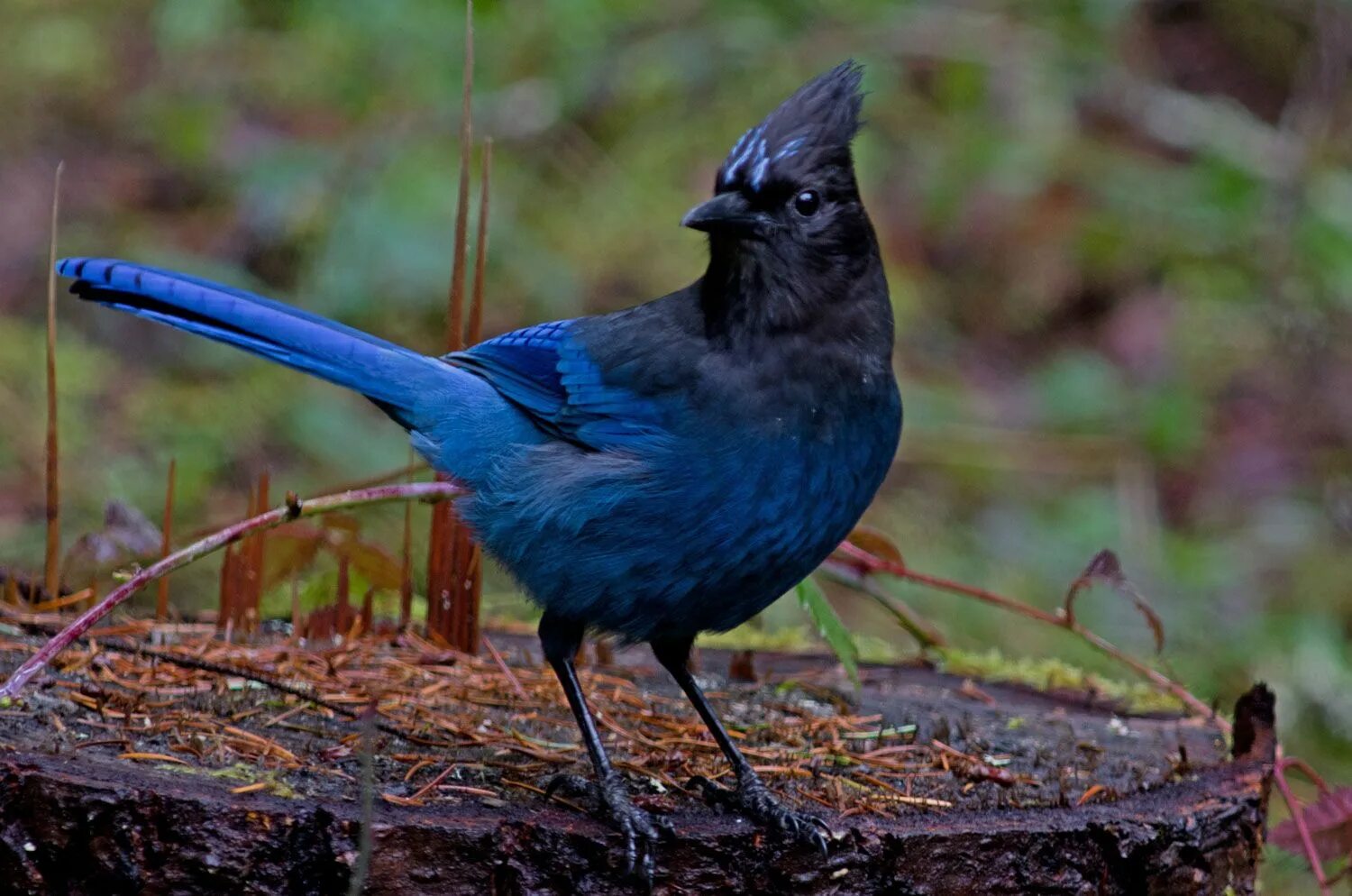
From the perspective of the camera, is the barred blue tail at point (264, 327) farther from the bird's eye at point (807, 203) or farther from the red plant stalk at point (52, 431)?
the bird's eye at point (807, 203)

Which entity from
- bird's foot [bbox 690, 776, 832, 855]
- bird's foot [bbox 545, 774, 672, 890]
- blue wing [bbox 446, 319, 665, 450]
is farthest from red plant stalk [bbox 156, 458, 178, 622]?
bird's foot [bbox 690, 776, 832, 855]

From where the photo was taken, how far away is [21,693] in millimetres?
2881

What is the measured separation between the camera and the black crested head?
311cm

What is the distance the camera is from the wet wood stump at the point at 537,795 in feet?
7.99

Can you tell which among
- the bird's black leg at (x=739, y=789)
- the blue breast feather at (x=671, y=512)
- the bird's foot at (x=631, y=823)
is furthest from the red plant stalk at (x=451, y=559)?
the bird's foot at (x=631, y=823)

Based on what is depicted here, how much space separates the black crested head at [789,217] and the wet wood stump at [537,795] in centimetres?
89

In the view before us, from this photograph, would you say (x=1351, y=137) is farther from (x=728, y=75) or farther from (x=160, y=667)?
(x=160, y=667)

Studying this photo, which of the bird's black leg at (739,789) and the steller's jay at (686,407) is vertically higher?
the steller's jay at (686,407)

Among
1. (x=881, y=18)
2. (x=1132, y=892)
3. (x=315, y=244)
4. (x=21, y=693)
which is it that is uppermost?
(x=881, y=18)

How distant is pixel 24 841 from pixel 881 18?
6251 millimetres

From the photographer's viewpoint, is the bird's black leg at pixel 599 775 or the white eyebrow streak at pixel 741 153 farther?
the white eyebrow streak at pixel 741 153

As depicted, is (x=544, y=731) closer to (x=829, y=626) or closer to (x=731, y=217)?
(x=829, y=626)

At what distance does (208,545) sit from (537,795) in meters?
0.75

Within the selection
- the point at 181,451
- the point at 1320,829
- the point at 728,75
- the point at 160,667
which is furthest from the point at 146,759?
the point at 728,75
